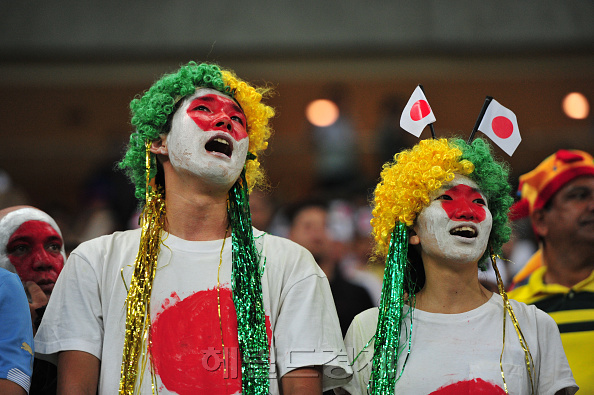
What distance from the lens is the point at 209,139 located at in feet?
11.2

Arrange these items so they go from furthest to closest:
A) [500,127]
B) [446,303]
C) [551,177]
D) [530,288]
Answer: [551,177] → [530,288] → [500,127] → [446,303]

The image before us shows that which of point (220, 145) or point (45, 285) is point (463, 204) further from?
point (45, 285)

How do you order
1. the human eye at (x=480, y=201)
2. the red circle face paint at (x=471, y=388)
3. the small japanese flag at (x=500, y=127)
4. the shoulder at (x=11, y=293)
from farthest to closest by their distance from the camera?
the small japanese flag at (x=500, y=127), the human eye at (x=480, y=201), the red circle face paint at (x=471, y=388), the shoulder at (x=11, y=293)

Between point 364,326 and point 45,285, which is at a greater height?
point 45,285

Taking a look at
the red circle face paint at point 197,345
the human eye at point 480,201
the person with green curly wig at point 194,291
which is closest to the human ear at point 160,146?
the person with green curly wig at point 194,291

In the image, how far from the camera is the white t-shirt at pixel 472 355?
Answer: 3.21m

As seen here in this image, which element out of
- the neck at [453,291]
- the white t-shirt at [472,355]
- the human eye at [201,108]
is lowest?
the white t-shirt at [472,355]

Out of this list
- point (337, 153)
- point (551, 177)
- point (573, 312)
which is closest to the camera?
point (573, 312)

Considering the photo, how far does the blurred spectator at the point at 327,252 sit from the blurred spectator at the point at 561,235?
956 millimetres

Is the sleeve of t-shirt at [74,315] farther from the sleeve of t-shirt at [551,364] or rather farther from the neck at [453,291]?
the sleeve of t-shirt at [551,364]

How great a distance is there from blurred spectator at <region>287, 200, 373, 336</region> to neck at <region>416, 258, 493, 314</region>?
4.39 ft

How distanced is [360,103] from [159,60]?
2.81 m

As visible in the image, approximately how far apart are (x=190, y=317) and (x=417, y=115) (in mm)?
1479

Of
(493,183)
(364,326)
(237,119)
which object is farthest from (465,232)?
(237,119)
